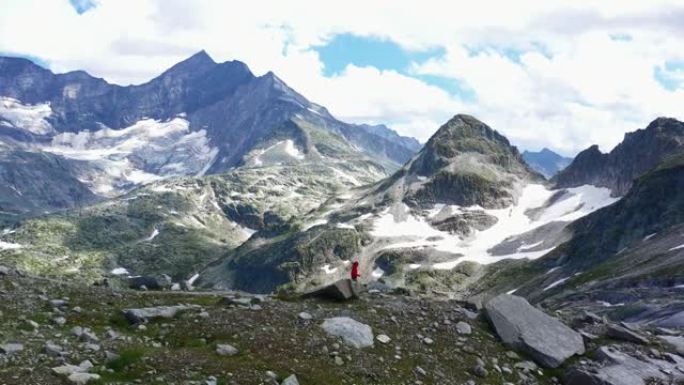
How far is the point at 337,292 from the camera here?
34812mm

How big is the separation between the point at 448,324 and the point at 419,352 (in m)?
4.41

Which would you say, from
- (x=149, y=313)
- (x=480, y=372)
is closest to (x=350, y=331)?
(x=480, y=372)

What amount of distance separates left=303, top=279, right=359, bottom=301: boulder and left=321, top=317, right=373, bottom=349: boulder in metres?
4.22

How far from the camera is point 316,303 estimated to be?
34.1m

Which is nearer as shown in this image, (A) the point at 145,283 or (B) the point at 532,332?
(B) the point at 532,332

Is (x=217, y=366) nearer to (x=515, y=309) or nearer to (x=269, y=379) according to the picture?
(x=269, y=379)

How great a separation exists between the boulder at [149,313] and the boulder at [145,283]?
1939 centimetres

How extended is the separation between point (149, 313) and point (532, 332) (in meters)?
19.2

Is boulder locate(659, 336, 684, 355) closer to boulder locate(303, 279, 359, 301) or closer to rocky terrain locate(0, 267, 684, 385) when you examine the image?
rocky terrain locate(0, 267, 684, 385)

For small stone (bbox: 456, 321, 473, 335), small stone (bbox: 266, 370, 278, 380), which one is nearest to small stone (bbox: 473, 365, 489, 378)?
small stone (bbox: 456, 321, 473, 335)

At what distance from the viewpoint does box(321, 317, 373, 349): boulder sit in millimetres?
28531

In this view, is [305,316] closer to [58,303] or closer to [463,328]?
[463,328]

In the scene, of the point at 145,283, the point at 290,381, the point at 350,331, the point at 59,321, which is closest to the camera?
the point at 290,381

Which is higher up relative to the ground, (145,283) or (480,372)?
(480,372)
